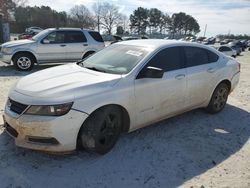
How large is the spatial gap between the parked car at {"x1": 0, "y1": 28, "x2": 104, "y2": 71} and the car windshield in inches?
265

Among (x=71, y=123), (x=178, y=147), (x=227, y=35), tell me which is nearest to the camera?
(x=71, y=123)

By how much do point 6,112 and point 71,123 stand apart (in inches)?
39.1

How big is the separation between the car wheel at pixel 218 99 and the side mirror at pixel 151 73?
211 centimetres

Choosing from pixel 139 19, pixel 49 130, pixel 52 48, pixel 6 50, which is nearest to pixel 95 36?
pixel 52 48

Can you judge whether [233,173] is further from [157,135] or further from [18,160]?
[18,160]

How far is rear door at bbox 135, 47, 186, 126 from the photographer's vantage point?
4367 mm

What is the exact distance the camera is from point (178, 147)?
4.50 m

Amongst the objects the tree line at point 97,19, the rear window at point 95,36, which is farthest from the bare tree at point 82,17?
the rear window at point 95,36

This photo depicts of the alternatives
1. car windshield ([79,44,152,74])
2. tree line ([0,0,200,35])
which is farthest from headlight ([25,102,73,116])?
tree line ([0,0,200,35])

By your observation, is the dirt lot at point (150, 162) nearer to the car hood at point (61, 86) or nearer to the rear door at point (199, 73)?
the rear door at point (199, 73)

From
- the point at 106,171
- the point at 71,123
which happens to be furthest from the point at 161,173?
the point at 71,123

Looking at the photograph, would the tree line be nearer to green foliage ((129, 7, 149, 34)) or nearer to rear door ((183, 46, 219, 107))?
green foliage ((129, 7, 149, 34))

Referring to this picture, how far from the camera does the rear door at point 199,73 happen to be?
5.24 metres

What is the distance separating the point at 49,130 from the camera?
3523 mm
